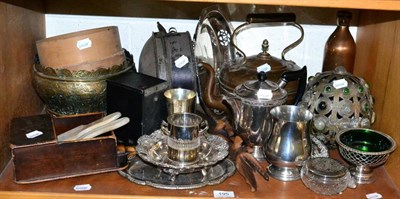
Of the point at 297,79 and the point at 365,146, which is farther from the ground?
the point at 297,79

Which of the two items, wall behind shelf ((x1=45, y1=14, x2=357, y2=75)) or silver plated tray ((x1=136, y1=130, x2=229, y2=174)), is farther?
wall behind shelf ((x1=45, y1=14, x2=357, y2=75))

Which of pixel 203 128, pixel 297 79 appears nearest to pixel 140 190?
pixel 203 128

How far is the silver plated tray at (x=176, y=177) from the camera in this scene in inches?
37.5

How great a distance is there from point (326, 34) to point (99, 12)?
577mm

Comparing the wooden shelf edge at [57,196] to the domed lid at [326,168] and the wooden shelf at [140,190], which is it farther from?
the domed lid at [326,168]

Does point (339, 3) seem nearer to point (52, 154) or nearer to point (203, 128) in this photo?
point (203, 128)

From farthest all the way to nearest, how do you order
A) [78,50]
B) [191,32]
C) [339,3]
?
[191,32], [78,50], [339,3]

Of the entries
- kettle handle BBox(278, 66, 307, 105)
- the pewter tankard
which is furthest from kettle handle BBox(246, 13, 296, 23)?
the pewter tankard

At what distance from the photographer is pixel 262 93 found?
101 centimetres

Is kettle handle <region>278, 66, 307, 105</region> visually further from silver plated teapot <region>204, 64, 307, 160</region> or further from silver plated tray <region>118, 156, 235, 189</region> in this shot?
silver plated tray <region>118, 156, 235, 189</region>

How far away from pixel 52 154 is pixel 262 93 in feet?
1.34

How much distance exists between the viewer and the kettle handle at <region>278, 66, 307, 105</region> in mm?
1062

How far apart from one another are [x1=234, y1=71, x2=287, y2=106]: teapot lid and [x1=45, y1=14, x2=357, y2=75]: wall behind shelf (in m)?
0.33

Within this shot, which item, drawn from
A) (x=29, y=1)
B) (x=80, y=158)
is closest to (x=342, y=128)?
(x=80, y=158)
